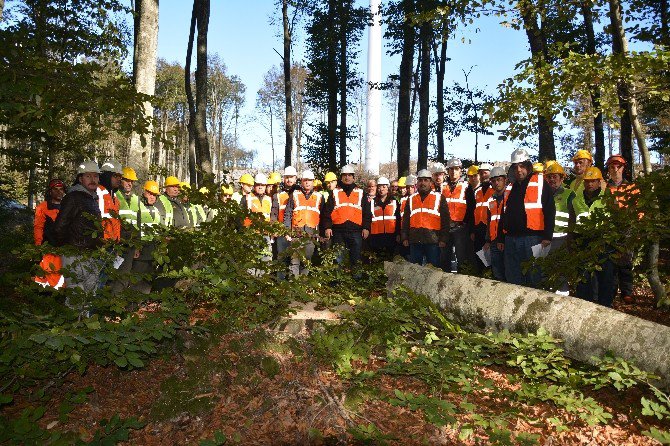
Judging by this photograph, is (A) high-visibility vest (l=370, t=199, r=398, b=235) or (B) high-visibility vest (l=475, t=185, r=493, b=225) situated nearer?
(B) high-visibility vest (l=475, t=185, r=493, b=225)

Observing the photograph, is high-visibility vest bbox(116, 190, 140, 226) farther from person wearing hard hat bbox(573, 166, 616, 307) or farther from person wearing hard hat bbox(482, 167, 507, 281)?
person wearing hard hat bbox(573, 166, 616, 307)

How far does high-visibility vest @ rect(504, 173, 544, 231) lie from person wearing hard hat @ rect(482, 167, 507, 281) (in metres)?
0.79

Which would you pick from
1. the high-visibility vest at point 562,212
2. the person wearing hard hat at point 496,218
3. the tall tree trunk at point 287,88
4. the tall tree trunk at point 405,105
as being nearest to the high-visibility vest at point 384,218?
the person wearing hard hat at point 496,218

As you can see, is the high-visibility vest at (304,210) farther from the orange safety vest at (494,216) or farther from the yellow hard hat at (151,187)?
the orange safety vest at (494,216)

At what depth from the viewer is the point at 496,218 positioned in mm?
7523

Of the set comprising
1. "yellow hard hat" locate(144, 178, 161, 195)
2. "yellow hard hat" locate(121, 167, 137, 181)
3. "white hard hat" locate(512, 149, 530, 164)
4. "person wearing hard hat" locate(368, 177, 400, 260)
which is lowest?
"person wearing hard hat" locate(368, 177, 400, 260)

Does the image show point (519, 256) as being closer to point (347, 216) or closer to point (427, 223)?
point (427, 223)

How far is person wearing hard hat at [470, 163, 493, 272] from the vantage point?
8234mm

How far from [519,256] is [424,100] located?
53.0 ft

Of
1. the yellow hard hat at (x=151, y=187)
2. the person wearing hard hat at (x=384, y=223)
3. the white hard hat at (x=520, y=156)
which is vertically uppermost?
the white hard hat at (x=520, y=156)

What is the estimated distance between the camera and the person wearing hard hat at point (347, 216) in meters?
8.77

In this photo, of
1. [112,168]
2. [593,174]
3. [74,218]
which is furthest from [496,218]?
[74,218]

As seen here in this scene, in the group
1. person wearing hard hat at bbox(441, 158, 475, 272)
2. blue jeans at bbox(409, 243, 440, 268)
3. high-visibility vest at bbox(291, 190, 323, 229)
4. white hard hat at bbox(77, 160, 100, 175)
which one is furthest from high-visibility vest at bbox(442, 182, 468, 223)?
white hard hat at bbox(77, 160, 100, 175)

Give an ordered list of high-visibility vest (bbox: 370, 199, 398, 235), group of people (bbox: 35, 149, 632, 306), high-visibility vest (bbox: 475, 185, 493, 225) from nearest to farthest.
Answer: group of people (bbox: 35, 149, 632, 306) → high-visibility vest (bbox: 475, 185, 493, 225) → high-visibility vest (bbox: 370, 199, 398, 235)
